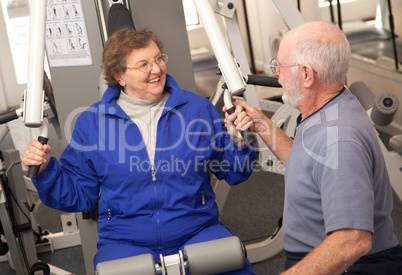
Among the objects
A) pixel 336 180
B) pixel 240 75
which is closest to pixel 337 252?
pixel 336 180

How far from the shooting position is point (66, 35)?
2.41 metres

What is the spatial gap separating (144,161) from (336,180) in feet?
2.80

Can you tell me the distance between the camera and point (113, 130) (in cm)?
211

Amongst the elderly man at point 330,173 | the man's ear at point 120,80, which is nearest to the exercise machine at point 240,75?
the elderly man at point 330,173

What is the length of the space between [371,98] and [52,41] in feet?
6.34

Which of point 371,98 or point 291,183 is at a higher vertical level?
point 291,183

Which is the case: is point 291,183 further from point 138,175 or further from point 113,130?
point 113,130

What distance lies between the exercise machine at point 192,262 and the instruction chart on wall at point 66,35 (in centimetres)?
108

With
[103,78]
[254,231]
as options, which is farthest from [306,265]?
[254,231]

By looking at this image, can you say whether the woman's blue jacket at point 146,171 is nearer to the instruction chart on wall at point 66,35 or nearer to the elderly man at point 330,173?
the instruction chart on wall at point 66,35

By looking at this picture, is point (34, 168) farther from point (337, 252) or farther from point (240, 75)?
point (337, 252)

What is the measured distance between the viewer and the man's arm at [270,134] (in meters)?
2.00

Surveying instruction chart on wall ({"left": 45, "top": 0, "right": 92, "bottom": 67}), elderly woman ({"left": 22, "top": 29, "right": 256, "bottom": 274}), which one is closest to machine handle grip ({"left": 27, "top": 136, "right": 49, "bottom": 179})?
elderly woman ({"left": 22, "top": 29, "right": 256, "bottom": 274})

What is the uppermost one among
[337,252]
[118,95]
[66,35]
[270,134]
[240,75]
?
[66,35]
